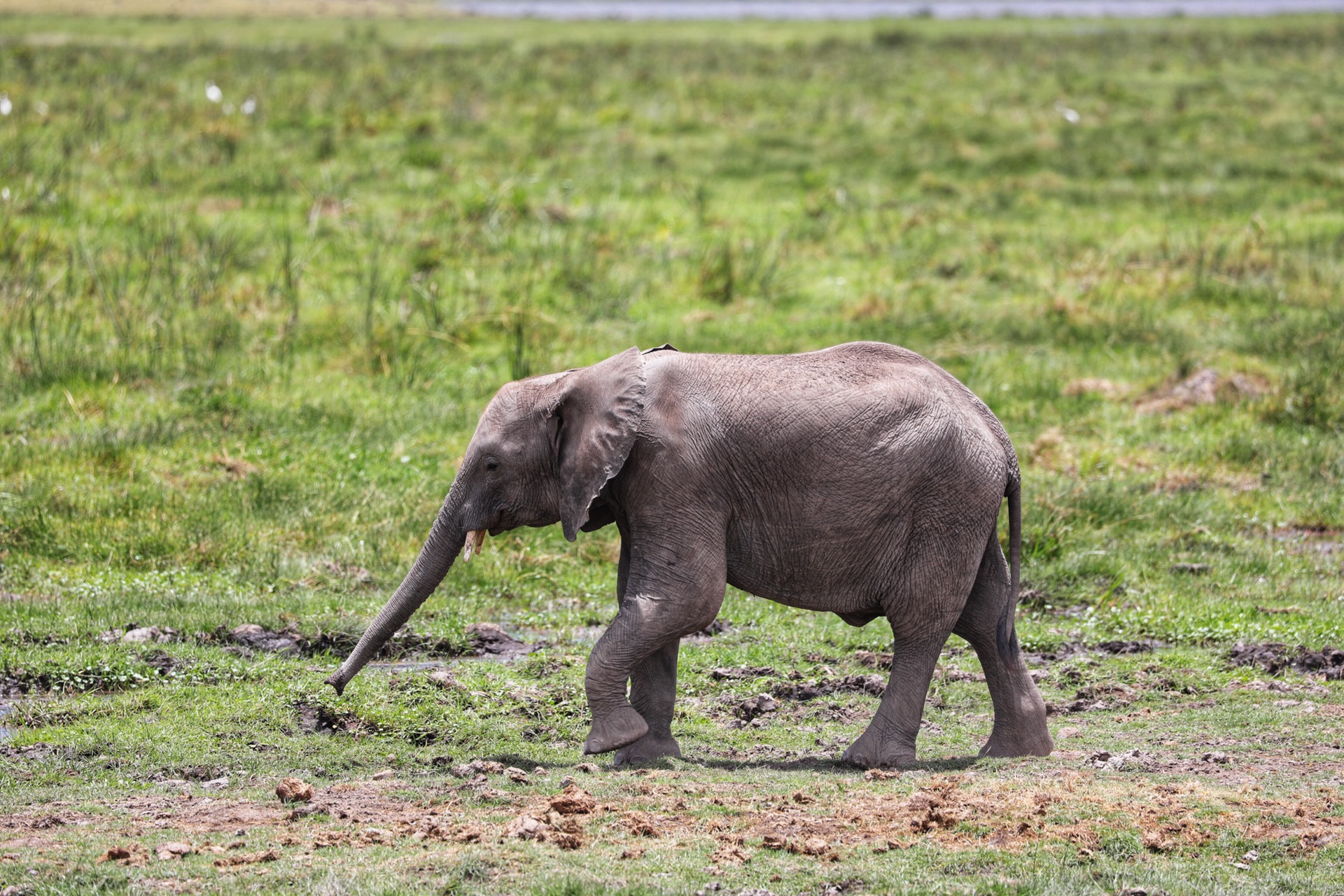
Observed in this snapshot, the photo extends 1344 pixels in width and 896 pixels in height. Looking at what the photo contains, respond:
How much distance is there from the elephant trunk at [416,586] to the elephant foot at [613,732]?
3.52 feet

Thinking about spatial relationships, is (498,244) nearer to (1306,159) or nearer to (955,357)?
(955,357)

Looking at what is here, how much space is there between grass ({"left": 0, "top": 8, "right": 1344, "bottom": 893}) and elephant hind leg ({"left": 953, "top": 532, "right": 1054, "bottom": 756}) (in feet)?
1.15

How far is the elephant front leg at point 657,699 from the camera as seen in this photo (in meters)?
7.54

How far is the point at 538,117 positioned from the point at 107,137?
7.42m

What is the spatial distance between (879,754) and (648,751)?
3.66 feet

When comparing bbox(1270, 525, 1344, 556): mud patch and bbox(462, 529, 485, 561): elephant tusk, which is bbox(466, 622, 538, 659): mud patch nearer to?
bbox(462, 529, 485, 561): elephant tusk

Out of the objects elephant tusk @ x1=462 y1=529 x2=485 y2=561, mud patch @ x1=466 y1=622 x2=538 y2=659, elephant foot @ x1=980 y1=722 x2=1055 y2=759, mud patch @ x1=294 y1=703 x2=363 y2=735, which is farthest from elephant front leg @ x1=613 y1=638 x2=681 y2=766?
mud patch @ x1=466 y1=622 x2=538 y2=659

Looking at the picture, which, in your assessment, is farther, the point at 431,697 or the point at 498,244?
the point at 498,244

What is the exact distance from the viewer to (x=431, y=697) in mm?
8344

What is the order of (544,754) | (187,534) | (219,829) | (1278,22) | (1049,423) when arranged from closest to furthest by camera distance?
(219,829) < (544,754) < (187,534) < (1049,423) < (1278,22)

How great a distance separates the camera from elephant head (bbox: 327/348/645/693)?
23.5 ft

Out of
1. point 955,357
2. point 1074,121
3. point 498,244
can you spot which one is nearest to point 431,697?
point 955,357

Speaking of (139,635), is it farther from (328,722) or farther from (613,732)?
(613,732)

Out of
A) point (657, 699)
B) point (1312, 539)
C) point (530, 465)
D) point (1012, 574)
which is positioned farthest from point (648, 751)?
point (1312, 539)
